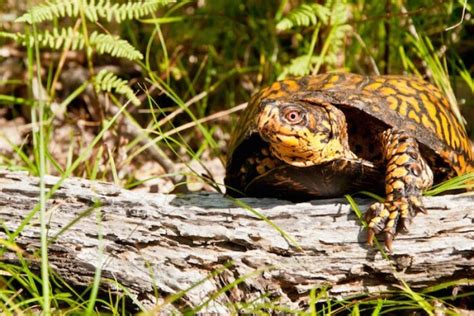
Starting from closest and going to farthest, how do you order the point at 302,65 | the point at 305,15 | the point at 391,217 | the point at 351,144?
the point at 391,217 < the point at 351,144 < the point at 305,15 < the point at 302,65

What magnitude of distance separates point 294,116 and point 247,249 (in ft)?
1.72

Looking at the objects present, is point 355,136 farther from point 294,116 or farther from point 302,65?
point 302,65

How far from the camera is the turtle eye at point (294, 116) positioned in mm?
2613

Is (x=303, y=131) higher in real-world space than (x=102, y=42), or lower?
lower

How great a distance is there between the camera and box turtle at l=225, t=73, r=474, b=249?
103 inches

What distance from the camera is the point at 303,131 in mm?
2670

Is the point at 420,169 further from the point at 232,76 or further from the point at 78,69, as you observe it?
the point at 78,69

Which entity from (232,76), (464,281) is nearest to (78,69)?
(232,76)

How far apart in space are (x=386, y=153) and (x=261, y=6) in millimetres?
1834

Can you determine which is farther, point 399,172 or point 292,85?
point 292,85

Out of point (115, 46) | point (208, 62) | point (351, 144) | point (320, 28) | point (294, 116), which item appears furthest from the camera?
point (208, 62)

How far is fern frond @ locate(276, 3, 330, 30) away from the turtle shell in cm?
55

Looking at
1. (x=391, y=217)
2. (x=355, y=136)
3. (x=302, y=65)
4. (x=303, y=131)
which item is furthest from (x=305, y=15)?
(x=391, y=217)

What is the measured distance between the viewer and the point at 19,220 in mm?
2746
